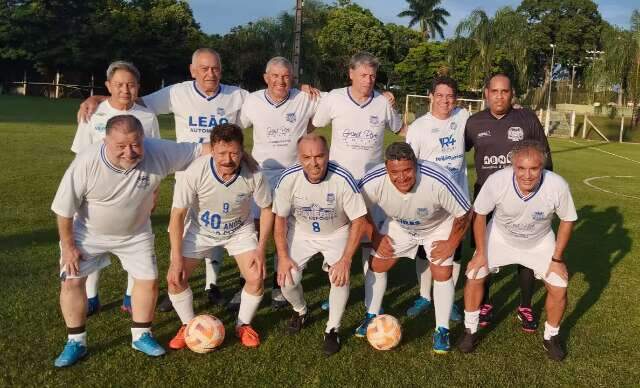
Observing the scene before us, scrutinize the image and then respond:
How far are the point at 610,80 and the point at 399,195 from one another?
38727 mm

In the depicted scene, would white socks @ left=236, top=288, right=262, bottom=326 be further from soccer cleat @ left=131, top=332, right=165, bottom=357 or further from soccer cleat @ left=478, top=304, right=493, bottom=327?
soccer cleat @ left=478, top=304, right=493, bottom=327

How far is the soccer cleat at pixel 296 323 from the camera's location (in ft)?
16.0

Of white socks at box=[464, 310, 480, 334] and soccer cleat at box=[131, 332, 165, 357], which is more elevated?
white socks at box=[464, 310, 480, 334]

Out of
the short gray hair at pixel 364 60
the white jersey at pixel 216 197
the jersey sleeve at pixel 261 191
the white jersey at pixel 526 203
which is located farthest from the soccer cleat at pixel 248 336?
the short gray hair at pixel 364 60

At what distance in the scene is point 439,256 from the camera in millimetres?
4668

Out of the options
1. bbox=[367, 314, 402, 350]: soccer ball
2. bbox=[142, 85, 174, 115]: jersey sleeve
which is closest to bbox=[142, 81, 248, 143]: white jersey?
bbox=[142, 85, 174, 115]: jersey sleeve

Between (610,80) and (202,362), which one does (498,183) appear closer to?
(202,362)

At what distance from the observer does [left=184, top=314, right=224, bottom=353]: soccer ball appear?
431 cm

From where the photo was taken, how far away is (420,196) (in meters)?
4.51

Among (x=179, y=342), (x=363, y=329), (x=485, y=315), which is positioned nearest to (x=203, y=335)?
(x=179, y=342)

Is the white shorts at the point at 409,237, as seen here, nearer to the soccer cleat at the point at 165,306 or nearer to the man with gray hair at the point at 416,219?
the man with gray hair at the point at 416,219

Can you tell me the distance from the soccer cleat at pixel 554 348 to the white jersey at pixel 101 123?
12.8 ft

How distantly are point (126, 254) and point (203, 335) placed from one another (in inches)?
35.1

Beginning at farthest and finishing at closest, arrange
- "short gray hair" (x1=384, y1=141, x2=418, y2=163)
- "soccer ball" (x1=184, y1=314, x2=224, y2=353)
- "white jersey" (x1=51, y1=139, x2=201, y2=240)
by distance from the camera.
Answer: "soccer ball" (x1=184, y1=314, x2=224, y2=353) < "short gray hair" (x1=384, y1=141, x2=418, y2=163) < "white jersey" (x1=51, y1=139, x2=201, y2=240)
